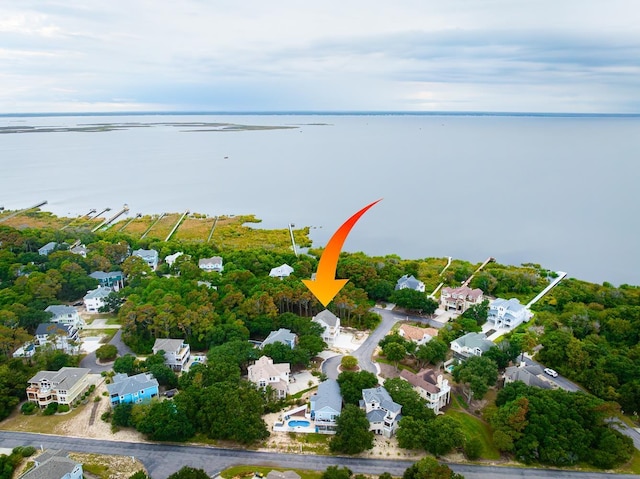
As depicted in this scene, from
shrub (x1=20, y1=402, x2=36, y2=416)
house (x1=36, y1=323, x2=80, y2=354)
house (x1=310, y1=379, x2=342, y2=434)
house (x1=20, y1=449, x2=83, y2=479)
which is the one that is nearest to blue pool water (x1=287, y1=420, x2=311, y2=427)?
house (x1=310, y1=379, x2=342, y2=434)

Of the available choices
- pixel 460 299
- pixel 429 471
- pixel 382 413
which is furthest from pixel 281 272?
pixel 429 471

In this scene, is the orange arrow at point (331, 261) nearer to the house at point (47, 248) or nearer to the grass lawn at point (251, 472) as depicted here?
the grass lawn at point (251, 472)

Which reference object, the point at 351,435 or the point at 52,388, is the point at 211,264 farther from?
the point at 351,435

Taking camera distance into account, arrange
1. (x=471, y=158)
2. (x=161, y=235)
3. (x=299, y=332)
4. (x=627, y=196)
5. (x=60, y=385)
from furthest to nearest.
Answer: (x=471, y=158) → (x=627, y=196) → (x=161, y=235) → (x=299, y=332) → (x=60, y=385)

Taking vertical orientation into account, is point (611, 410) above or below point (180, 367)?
above

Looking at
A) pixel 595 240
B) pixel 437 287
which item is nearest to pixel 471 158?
pixel 595 240

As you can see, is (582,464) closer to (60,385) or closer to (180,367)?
(180,367)
